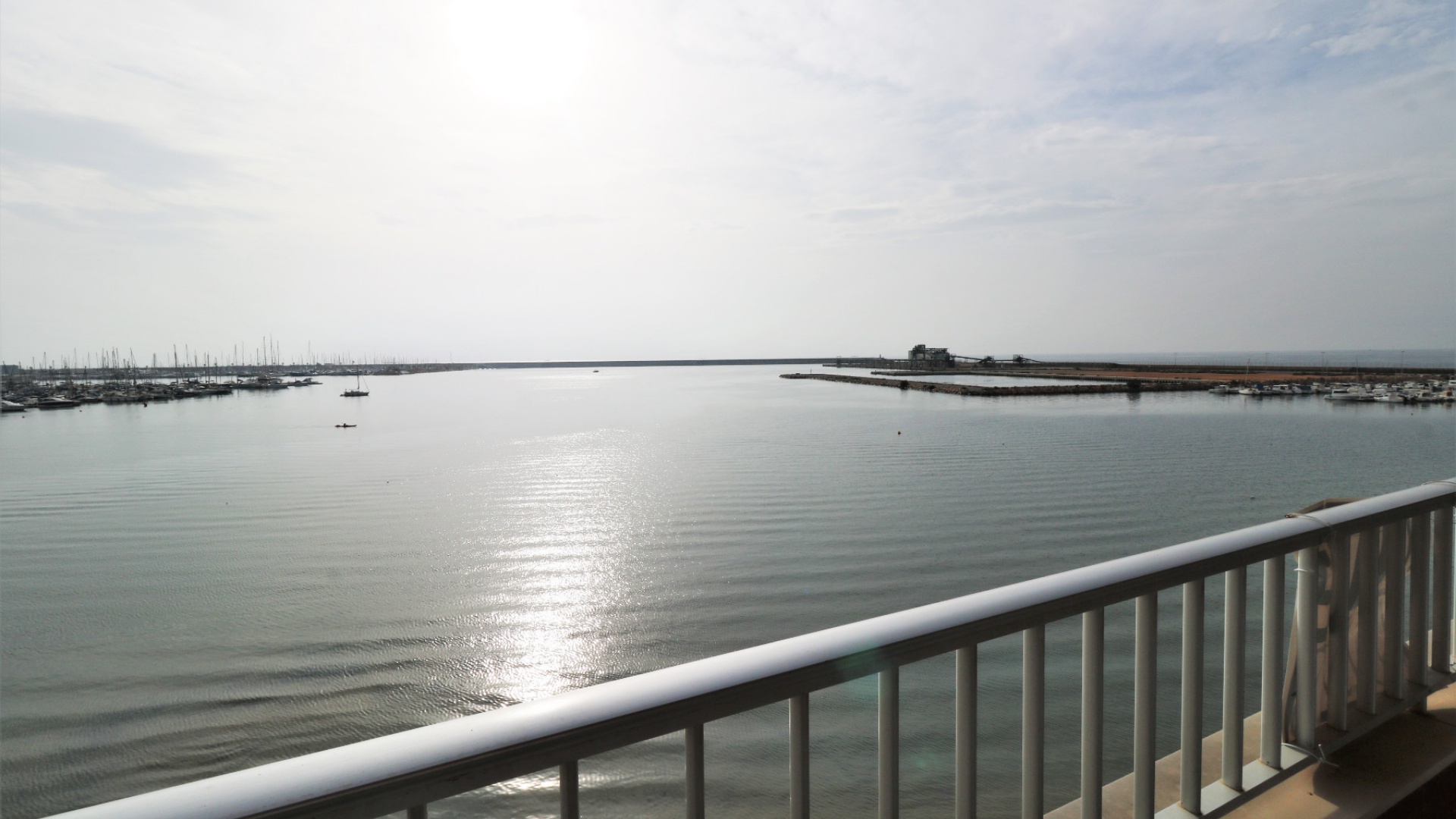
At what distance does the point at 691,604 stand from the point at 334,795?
8.94 m

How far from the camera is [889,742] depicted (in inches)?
55.3

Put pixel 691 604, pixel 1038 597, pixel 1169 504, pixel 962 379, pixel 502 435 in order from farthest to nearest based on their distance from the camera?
pixel 962 379 → pixel 502 435 → pixel 1169 504 → pixel 691 604 → pixel 1038 597

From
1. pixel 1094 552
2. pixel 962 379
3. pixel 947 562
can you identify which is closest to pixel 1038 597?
pixel 947 562

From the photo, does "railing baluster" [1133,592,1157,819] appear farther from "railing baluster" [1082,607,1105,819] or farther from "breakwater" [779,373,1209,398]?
"breakwater" [779,373,1209,398]

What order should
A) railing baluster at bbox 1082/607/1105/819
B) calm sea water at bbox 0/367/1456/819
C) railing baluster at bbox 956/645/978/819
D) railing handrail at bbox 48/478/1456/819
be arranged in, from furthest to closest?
1. calm sea water at bbox 0/367/1456/819
2. railing baluster at bbox 1082/607/1105/819
3. railing baluster at bbox 956/645/978/819
4. railing handrail at bbox 48/478/1456/819

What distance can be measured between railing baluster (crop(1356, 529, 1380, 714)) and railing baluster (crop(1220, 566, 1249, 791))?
0.61 m

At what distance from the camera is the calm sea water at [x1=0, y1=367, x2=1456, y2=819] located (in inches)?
242

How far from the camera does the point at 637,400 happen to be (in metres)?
58.8

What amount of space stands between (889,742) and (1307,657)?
5.66ft

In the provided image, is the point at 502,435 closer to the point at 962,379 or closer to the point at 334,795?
the point at 334,795

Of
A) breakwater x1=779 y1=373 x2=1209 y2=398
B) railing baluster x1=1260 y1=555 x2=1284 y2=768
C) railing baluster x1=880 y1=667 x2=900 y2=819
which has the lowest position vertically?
breakwater x1=779 y1=373 x2=1209 y2=398

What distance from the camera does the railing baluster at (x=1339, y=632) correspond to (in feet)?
7.61

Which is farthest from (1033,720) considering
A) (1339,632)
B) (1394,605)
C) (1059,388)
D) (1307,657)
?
(1059,388)

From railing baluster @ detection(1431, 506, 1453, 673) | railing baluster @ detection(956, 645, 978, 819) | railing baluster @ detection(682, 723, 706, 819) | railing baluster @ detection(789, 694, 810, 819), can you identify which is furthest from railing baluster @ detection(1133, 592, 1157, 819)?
railing baluster @ detection(1431, 506, 1453, 673)
